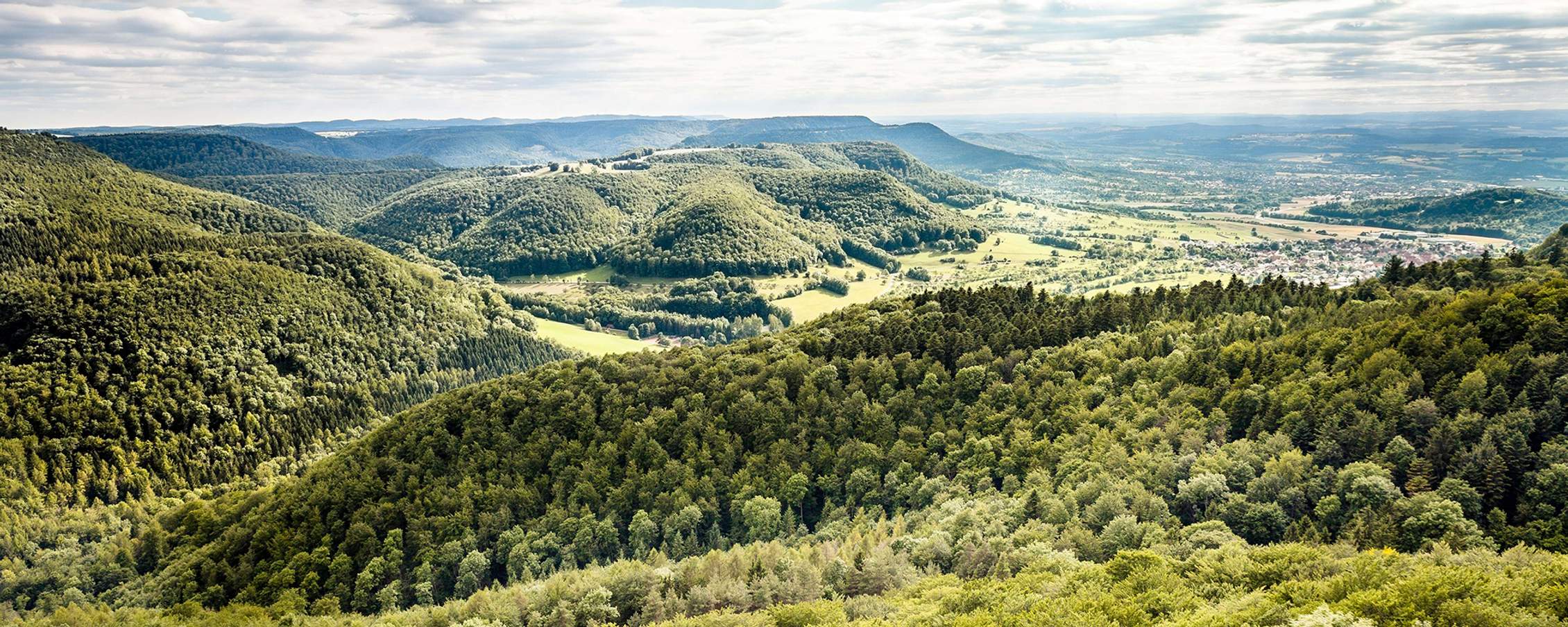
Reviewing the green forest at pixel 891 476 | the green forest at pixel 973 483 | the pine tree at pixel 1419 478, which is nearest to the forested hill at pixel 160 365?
the green forest at pixel 891 476

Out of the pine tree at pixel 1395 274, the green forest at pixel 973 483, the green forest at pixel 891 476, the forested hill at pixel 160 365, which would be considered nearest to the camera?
the green forest at pixel 973 483

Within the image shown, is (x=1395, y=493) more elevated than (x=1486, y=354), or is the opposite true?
(x=1486, y=354)

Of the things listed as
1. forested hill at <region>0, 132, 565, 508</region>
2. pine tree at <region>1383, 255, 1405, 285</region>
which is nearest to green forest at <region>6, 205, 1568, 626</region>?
pine tree at <region>1383, 255, 1405, 285</region>

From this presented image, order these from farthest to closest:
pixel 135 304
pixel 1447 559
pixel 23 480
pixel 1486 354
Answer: pixel 135 304, pixel 23 480, pixel 1486 354, pixel 1447 559

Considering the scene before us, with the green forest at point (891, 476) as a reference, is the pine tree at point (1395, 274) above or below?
above

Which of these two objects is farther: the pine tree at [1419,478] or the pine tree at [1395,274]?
the pine tree at [1395,274]

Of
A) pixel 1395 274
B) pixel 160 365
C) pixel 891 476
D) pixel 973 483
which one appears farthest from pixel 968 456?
pixel 160 365

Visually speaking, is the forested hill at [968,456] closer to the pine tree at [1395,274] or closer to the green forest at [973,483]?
the green forest at [973,483]

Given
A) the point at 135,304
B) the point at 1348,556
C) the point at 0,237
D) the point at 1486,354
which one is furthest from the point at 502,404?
the point at 0,237

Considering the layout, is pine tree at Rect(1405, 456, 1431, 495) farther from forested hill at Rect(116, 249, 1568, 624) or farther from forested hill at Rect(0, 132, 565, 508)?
forested hill at Rect(0, 132, 565, 508)

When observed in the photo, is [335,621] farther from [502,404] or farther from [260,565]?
[502,404]
